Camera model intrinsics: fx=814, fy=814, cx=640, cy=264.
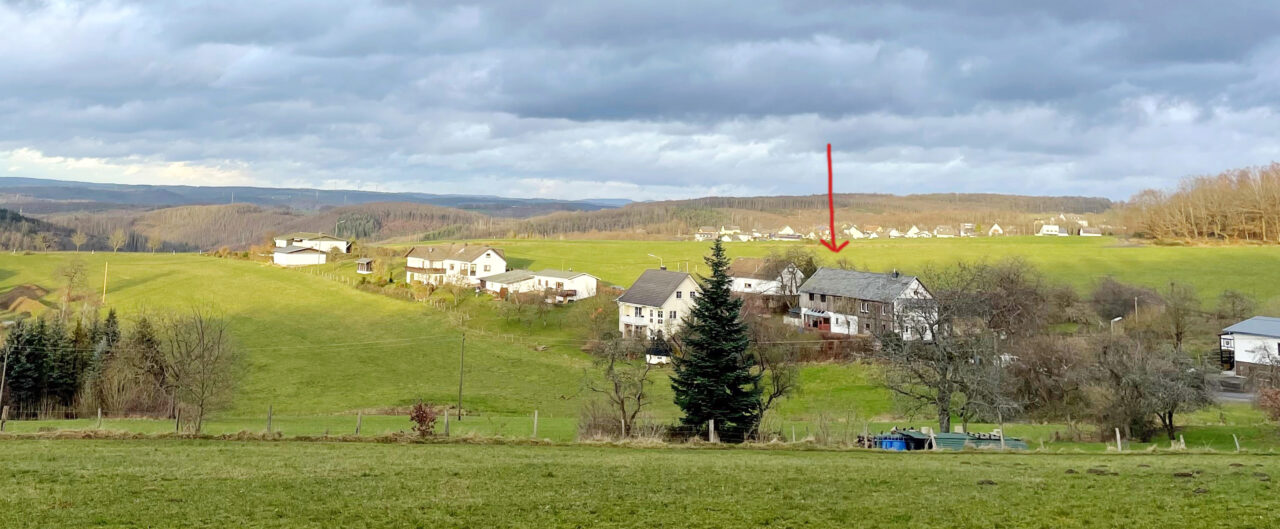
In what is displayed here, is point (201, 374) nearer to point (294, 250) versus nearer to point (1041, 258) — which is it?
point (294, 250)

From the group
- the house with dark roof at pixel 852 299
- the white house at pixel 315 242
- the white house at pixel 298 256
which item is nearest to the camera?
the house with dark roof at pixel 852 299

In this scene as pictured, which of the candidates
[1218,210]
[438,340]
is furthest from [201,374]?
[1218,210]

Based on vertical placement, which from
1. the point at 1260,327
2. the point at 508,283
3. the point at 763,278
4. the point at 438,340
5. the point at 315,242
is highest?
the point at 315,242

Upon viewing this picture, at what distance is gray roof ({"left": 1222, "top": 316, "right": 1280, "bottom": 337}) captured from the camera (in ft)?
188

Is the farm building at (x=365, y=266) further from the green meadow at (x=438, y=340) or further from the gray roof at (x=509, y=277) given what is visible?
the gray roof at (x=509, y=277)

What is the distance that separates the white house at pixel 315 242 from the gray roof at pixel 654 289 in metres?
61.2

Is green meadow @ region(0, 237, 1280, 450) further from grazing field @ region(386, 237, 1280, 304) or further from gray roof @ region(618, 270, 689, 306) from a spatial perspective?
gray roof @ region(618, 270, 689, 306)

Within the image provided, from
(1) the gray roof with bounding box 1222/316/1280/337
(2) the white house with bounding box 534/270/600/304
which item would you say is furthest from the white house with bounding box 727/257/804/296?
(1) the gray roof with bounding box 1222/316/1280/337

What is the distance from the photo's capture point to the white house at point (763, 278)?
292 feet

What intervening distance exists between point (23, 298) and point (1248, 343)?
10509cm

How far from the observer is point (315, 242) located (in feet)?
419

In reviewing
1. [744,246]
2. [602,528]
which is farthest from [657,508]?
[744,246]

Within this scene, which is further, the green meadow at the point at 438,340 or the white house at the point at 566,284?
the white house at the point at 566,284

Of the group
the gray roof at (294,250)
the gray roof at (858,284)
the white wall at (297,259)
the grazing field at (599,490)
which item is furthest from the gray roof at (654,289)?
the gray roof at (294,250)
